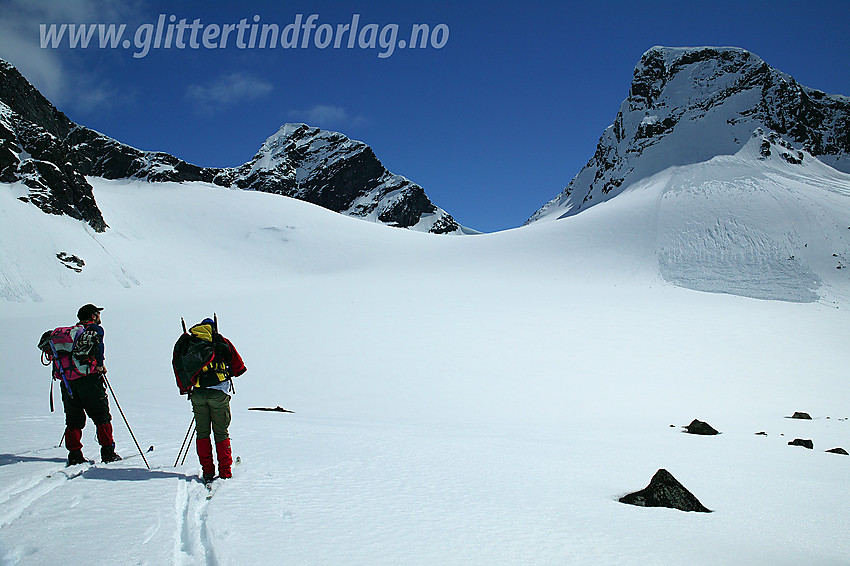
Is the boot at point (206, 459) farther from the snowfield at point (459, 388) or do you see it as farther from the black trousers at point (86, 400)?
the black trousers at point (86, 400)

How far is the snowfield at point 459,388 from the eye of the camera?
3.92 m

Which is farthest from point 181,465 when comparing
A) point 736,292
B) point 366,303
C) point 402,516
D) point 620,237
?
point 620,237

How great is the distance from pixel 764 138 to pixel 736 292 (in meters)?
56.4

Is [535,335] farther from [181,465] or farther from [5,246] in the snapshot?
[5,246]

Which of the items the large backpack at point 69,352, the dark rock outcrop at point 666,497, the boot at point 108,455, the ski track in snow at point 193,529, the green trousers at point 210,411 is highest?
the large backpack at point 69,352

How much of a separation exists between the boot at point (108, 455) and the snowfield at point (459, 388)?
0.69ft

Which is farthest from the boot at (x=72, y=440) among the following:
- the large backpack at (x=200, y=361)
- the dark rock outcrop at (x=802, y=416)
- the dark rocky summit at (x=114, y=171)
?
the dark rocky summit at (x=114, y=171)

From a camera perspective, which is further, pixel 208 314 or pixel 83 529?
pixel 208 314

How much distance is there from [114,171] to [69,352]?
438ft

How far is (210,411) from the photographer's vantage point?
586cm

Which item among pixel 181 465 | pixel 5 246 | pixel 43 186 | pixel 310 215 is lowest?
pixel 181 465

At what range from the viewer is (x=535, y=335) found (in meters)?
22.4

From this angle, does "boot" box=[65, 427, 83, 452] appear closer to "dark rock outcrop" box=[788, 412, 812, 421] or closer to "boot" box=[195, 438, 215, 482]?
"boot" box=[195, 438, 215, 482]

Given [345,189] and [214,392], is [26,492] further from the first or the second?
[345,189]
